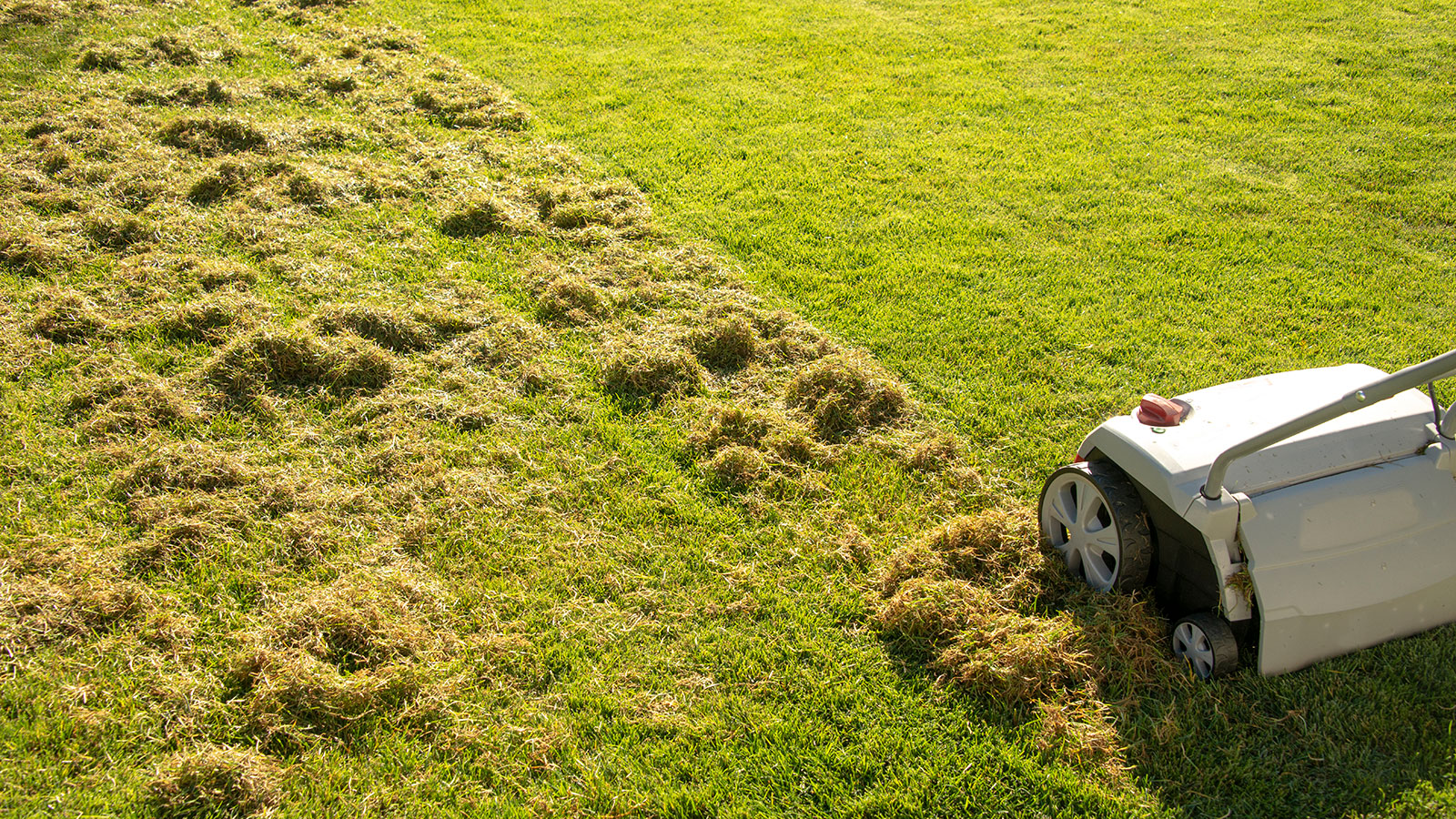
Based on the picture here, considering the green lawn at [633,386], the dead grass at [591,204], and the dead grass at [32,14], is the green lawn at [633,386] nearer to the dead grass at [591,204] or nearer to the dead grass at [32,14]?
the dead grass at [591,204]

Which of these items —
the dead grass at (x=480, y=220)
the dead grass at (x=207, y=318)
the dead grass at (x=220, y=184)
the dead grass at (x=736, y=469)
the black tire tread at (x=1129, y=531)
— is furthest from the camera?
the dead grass at (x=220, y=184)

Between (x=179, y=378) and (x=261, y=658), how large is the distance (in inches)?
98.3

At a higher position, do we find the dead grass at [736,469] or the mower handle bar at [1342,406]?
the mower handle bar at [1342,406]

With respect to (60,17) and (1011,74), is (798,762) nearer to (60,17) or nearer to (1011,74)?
(1011,74)

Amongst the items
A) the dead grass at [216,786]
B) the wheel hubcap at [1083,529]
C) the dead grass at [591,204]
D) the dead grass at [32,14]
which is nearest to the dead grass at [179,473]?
the dead grass at [216,786]

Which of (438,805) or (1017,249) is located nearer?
(438,805)

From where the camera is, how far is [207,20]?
11.4 meters

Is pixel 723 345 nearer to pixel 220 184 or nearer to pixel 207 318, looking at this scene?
pixel 207 318

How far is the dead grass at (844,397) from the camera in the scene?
526 cm

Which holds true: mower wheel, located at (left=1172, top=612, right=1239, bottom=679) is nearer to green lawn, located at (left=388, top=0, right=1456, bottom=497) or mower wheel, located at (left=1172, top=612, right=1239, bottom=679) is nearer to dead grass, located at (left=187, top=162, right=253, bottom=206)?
green lawn, located at (left=388, top=0, right=1456, bottom=497)

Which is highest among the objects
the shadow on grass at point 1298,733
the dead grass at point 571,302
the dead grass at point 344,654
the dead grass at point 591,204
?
the dead grass at point 591,204

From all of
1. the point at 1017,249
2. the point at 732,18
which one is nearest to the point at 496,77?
the point at 732,18

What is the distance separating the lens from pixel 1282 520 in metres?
3.42

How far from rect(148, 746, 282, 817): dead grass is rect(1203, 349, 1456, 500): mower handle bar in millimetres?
3496
